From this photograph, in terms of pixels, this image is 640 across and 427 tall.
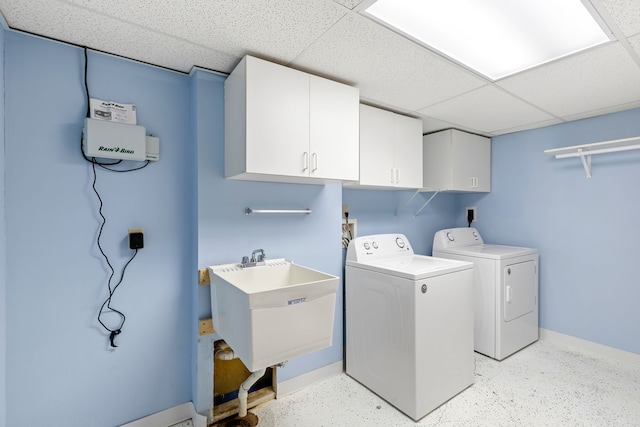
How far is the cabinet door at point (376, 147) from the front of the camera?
Result: 7.44ft

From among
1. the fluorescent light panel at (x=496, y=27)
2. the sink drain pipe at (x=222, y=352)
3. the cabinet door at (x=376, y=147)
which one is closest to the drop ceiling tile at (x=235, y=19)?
the fluorescent light panel at (x=496, y=27)

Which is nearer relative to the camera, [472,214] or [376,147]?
[376,147]

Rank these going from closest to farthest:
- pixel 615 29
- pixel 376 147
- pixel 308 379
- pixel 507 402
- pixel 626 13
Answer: pixel 626 13
pixel 615 29
pixel 507 402
pixel 308 379
pixel 376 147

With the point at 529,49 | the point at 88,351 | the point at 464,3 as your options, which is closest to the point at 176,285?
the point at 88,351

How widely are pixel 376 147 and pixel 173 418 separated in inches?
88.4

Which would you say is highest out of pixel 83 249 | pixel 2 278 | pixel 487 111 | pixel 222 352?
pixel 487 111

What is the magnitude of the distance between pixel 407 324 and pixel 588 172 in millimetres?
2178

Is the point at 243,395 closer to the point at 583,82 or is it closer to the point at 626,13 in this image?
the point at 626,13

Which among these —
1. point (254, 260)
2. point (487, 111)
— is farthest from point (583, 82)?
point (254, 260)

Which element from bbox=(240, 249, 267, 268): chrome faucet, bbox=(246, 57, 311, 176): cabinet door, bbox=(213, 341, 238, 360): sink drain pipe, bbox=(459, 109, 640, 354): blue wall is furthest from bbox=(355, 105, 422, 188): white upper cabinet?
bbox=(213, 341, 238, 360): sink drain pipe

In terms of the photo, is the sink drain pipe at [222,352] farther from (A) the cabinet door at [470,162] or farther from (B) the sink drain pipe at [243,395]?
(A) the cabinet door at [470,162]

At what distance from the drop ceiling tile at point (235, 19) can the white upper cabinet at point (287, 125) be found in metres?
0.14

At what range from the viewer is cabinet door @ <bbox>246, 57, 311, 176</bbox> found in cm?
155

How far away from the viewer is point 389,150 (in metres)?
2.41
